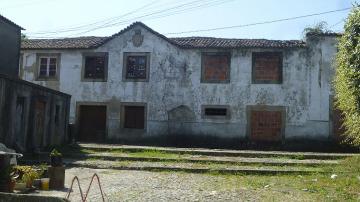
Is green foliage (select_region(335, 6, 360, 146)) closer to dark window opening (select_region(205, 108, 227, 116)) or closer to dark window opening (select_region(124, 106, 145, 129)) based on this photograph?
dark window opening (select_region(205, 108, 227, 116))

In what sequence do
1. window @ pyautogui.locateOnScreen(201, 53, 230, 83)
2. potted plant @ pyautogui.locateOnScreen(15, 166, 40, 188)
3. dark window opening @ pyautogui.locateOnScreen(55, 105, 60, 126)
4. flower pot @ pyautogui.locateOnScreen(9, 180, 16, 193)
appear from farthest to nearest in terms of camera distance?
window @ pyautogui.locateOnScreen(201, 53, 230, 83)
dark window opening @ pyautogui.locateOnScreen(55, 105, 60, 126)
potted plant @ pyautogui.locateOnScreen(15, 166, 40, 188)
flower pot @ pyautogui.locateOnScreen(9, 180, 16, 193)

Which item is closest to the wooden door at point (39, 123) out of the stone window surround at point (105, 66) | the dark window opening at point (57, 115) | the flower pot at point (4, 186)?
the dark window opening at point (57, 115)

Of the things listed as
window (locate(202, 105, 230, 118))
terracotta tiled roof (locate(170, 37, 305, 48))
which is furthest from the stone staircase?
terracotta tiled roof (locate(170, 37, 305, 48))

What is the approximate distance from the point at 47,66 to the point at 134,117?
18.2 feet

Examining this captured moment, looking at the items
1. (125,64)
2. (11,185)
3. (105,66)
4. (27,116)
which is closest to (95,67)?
(105,66)

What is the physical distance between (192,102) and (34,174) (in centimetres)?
1417

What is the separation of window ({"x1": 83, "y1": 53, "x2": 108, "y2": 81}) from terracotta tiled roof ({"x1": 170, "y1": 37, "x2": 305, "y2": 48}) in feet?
Answer: 12.7

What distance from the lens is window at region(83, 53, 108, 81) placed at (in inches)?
964

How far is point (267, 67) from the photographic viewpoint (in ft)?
76.4

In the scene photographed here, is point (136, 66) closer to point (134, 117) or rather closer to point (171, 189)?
point (134, 117)

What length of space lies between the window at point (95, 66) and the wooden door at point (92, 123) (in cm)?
157

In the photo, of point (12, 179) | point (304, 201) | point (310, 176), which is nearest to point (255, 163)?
point (310, 176)

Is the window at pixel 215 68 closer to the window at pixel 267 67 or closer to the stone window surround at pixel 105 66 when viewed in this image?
the window at pixel 267 67

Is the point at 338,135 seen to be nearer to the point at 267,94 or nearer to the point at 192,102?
the point at 267,94
